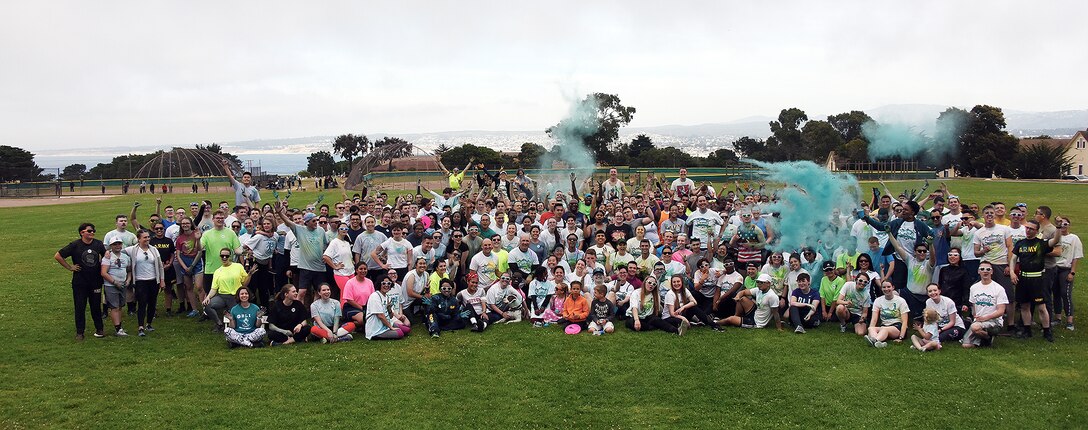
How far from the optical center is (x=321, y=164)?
9644 centimetres

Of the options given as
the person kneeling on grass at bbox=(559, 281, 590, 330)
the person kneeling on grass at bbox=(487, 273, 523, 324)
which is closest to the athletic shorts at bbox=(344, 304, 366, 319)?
the person kneeling on grass at bbox=(487, 273, 523, 324)

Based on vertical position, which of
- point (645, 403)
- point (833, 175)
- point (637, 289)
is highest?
point (833, 175)

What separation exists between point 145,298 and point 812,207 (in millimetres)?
10771

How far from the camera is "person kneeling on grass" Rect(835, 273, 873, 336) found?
10461 millimetres

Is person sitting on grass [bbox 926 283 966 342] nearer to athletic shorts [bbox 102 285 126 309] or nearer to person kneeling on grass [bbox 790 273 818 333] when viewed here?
person kneeling on grass [bbox 790 273 818 333]

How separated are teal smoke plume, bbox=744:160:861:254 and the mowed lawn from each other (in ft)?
5.43

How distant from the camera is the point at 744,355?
9555mm

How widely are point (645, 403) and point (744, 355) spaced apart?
2183 mm

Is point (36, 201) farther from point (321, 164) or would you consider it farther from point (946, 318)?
point (321, 164)

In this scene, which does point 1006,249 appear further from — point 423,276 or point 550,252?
point 423,276

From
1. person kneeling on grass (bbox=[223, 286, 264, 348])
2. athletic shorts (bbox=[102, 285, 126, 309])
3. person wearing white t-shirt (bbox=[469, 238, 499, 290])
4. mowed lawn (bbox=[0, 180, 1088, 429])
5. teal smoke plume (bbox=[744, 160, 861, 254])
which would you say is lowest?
mowed lawn (bbox=[0, 180, 1088, 429])

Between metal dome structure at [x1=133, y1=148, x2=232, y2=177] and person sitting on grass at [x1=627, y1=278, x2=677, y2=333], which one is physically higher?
metal dome structure at [x1=133, y1=148, x2=232, y2=177]

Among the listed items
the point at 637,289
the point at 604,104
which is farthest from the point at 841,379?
the point at 604,104

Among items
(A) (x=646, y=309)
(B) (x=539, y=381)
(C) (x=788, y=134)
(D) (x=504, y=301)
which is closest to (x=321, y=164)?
(C) (x=788, y=134)
